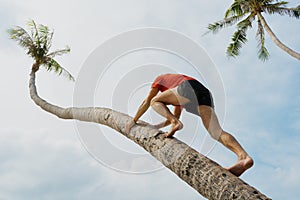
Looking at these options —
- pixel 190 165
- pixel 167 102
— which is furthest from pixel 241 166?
pixel 167 102

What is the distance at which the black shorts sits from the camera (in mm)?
3658

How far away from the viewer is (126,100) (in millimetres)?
5184

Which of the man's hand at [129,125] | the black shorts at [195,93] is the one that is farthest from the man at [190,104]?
the man's hand at [129,125]

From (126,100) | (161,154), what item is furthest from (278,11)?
(161,154)

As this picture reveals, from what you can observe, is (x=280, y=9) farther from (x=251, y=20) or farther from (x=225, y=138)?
(x=225, y=138)

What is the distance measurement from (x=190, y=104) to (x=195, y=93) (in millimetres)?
189

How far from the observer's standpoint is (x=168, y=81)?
391cm

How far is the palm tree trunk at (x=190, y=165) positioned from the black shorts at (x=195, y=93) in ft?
1.74

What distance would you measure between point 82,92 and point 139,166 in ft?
5.52

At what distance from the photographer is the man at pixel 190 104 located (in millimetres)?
3330

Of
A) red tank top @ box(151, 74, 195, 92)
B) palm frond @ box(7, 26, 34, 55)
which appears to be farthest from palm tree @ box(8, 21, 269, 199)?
palm frond @ box(7, 26, 34, 55)

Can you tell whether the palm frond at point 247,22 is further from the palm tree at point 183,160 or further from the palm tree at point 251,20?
the palm tree at point 183,160

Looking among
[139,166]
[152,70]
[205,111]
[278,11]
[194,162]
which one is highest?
[278,11]

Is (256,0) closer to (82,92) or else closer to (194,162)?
(82,92)
